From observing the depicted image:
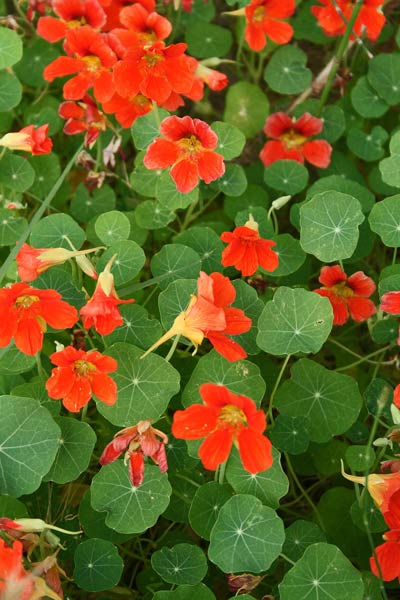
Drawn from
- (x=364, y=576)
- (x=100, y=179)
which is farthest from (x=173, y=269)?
(x=364, y=576)

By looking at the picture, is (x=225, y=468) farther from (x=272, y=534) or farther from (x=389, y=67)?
(x=389, y=67)

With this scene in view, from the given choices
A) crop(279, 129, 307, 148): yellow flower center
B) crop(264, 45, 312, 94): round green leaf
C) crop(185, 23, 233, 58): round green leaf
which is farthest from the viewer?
crop(185, 23, 233, 58): round green leaf

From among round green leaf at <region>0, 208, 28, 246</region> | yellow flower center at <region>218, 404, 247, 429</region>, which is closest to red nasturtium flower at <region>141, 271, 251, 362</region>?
yellow flower center at <region>218, 404, 247, 429</region>

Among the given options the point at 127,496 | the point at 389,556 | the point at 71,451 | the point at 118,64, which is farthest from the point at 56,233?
the point at 389,556

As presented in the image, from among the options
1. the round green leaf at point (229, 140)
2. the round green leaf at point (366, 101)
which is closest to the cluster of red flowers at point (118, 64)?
the round green leaf at point (229, 140)

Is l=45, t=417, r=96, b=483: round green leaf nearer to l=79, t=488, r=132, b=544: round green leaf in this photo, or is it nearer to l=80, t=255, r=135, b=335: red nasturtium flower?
l=79, t=488, r=132, b=544: round green leaf

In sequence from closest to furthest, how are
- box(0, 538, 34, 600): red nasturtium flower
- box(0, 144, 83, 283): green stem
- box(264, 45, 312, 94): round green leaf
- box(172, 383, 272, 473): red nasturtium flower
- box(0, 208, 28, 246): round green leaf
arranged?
box(0, 538, 34, 600): red nasturtium flower → box(172, 383, 272, 473): red nasturtium flower → box(0, 144, 83, 283): green stem → box(0, 208, 28, 246): round green leaf → box(264, 45, 312, 94): round green leaf

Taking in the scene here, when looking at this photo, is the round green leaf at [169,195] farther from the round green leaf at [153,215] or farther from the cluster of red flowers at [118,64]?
the cluster of red flowers at [118,64]
